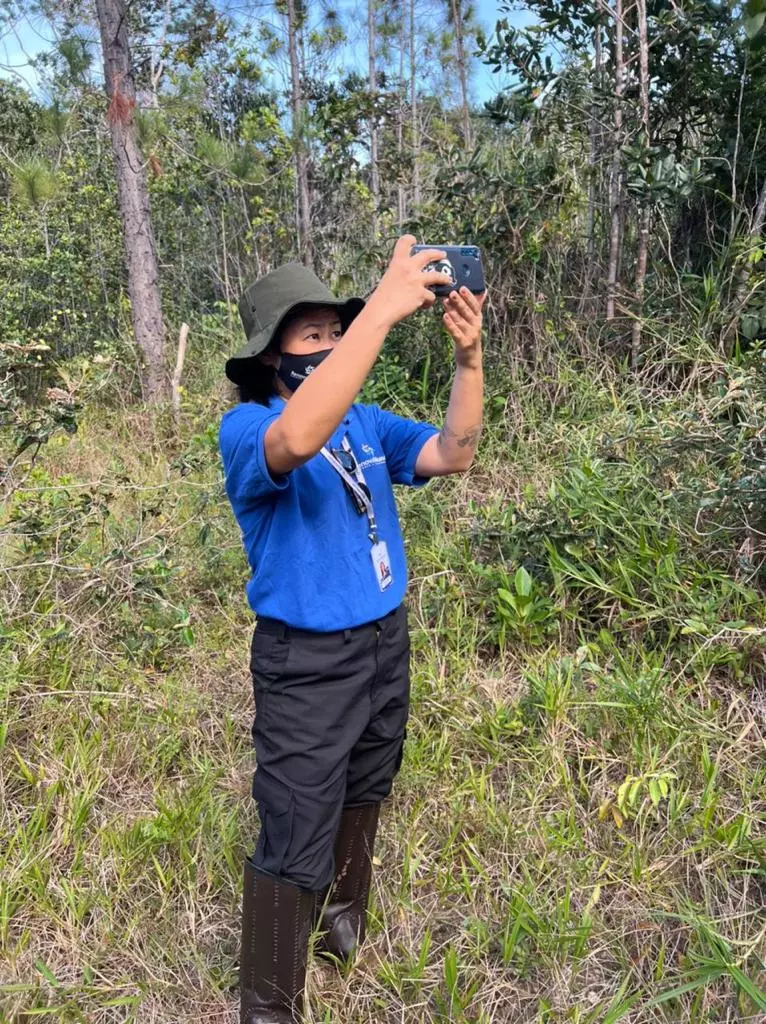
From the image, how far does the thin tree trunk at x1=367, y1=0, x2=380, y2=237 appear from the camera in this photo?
4.77 meters

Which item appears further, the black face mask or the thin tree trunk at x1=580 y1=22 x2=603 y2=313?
the thin tree trunk at x1=580 y1=22 x2=603 y2=313

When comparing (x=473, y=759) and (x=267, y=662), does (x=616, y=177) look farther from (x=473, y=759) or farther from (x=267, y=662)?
(x=267, y=662)

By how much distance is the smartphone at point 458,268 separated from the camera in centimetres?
132

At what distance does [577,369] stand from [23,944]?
3170mm

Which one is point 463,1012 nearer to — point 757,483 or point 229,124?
point 757,483

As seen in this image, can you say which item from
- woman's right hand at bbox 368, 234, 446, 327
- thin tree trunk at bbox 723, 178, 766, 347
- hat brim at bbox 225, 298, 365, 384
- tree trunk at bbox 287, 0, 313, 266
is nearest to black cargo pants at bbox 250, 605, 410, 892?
hat brim at bbox 225, 298, 365, 384

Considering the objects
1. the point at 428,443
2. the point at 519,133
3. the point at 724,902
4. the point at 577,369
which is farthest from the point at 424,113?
the point at 724,902

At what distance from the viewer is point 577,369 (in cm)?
361

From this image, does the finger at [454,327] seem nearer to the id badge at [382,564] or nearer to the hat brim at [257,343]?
the hat brim at [257,343]

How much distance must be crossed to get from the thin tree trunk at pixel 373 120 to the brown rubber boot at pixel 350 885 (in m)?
3.91

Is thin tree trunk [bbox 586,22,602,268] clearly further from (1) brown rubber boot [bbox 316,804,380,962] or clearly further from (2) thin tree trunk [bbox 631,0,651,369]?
(1) brown rubber boot [bbox 316,804,380,962]

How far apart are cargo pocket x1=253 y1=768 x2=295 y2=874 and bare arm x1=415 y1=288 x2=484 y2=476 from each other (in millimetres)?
727

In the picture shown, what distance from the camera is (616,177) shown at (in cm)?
344

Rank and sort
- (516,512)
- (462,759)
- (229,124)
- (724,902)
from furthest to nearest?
(229,124), (516,512), (462,759), (724,902)
